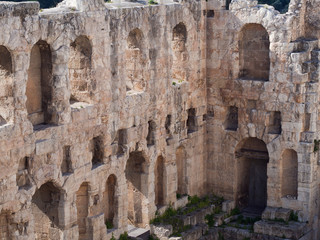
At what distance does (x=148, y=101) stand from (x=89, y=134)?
3.09m

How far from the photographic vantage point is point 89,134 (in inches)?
1005

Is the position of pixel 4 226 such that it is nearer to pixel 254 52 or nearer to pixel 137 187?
pixel 137 187

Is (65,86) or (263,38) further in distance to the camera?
(263,38)

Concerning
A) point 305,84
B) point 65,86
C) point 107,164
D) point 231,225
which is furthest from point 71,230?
point 305,84

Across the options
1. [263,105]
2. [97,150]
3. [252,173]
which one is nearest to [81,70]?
[97,150]

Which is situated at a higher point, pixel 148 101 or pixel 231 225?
pixel 148 101

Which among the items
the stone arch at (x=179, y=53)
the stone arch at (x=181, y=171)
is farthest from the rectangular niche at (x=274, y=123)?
the stone arch at (x=179, y=53)

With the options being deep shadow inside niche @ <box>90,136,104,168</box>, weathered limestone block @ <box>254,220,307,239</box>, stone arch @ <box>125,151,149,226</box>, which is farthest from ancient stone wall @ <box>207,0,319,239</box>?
deep shadow inside niche @ <box>90,136,104,168</box>

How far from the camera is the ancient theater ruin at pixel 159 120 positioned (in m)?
23.4

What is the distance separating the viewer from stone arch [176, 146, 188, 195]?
30812 mm

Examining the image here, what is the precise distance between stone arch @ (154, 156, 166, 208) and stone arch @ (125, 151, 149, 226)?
128cm

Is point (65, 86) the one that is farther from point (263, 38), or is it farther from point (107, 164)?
point (263, 38)

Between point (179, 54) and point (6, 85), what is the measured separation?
9.12m

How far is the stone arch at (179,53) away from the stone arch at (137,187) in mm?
3642
